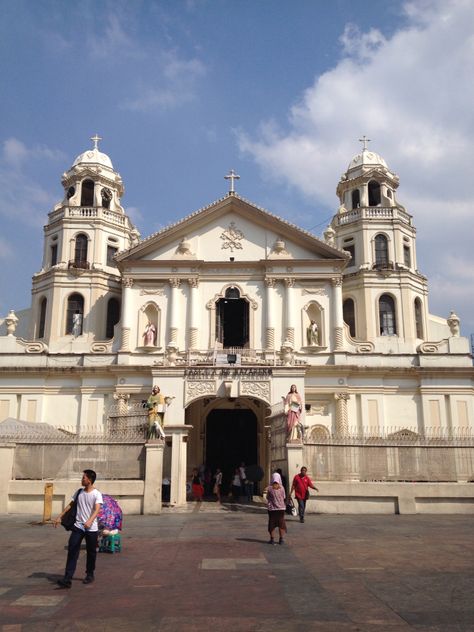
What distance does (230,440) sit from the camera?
3103 cm

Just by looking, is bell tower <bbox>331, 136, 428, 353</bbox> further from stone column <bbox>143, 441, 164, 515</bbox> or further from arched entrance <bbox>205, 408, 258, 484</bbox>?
stone column <bbox>143, 441, 164, 515</bbox>

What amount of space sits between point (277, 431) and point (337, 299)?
1153 cm

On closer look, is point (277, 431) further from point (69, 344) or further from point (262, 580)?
point (69, 344)

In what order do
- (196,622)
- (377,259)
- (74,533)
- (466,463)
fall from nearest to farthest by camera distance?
(196,622) → (74,533) → (466,463) → (377,259)

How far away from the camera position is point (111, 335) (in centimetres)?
→ 3484

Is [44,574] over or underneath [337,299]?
underneath

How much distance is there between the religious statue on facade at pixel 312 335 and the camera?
3113 centimetres

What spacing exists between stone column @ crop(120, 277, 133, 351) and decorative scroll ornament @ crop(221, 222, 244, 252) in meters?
5.47

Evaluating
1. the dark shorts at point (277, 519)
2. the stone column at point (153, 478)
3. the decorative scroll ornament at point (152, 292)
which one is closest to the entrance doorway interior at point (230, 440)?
the decorative scroll ornament at point (152, 292)

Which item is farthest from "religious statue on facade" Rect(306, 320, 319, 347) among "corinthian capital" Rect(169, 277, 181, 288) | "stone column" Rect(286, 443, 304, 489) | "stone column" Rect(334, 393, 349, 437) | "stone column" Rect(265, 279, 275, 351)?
"stone column" Rect(286, 443, 304, 489)

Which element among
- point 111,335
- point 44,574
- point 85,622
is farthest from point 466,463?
point 111,335

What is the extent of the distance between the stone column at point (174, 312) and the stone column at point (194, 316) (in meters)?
0.69

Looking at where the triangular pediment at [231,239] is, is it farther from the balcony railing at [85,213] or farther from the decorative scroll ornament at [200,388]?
the decorative scroll ornament at [200,388]

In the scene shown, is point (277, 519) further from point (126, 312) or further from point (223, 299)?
point (126, 312)
